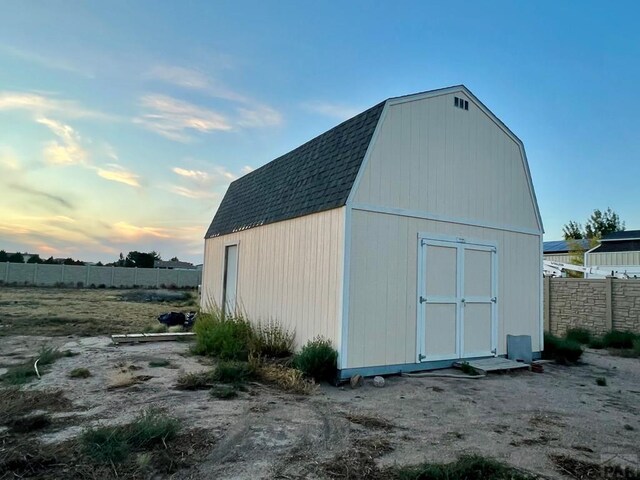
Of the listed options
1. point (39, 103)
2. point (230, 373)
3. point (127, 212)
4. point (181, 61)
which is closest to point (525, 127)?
point (181, 61)

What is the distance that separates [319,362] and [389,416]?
1.50m

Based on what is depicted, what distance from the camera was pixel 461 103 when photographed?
725 cm

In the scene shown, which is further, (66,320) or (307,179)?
(66,320)

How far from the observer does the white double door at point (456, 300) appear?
6520 mm

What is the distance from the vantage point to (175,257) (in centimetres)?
5791

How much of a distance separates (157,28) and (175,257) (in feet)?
175

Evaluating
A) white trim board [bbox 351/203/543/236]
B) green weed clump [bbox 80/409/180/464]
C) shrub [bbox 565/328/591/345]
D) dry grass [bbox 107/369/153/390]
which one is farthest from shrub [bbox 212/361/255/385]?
shrub [bbox 565/328/591/345]

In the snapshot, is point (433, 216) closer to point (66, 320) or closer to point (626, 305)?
point (626, 305)

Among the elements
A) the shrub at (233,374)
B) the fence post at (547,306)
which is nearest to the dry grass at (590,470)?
the shrub at (233,374)

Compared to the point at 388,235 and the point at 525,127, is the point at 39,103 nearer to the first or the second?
the point at 388,235

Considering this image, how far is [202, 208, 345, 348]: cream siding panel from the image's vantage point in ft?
19.4

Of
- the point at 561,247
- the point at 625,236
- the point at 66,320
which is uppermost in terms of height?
the point at 625,236

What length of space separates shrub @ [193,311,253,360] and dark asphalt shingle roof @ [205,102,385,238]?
7.24 ft

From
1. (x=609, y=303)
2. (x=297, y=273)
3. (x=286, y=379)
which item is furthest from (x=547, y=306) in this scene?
(x=286, y=379)
